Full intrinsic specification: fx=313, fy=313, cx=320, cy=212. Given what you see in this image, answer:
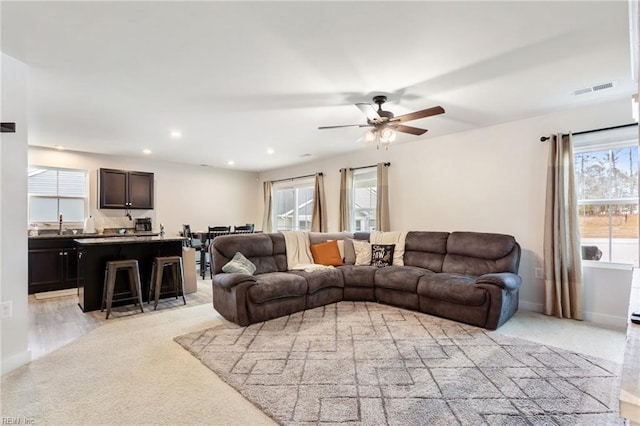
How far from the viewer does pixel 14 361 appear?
251 centimetres

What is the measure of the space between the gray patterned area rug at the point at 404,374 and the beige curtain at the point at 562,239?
120 centimetres

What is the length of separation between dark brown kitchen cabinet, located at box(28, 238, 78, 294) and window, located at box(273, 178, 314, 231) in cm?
436

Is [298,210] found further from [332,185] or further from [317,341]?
[317,341]

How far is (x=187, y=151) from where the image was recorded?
602 centimetres

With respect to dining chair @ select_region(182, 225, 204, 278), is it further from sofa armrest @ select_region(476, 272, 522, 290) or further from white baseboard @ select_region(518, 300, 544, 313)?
white baseboard @ select_region(518, 300, 544, 313)

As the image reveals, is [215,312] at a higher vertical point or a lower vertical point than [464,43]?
lower

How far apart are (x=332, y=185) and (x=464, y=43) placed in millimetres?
4507

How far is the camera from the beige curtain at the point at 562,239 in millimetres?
3686

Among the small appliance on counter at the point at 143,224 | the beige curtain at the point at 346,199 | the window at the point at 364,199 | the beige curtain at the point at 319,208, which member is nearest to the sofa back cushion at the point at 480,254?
the window at the point at 364,199

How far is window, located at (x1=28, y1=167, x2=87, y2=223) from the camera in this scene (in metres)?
5.57

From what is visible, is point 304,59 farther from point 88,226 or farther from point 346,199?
point 88,226

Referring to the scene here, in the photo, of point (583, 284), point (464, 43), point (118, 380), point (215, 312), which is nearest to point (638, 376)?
point (464, 43)

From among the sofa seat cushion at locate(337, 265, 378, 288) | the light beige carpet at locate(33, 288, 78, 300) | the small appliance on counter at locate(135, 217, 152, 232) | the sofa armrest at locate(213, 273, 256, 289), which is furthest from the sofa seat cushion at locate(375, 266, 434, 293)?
the small appliance on counter at locate(135, 217, 152, 232)

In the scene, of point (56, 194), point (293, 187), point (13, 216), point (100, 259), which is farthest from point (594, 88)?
point (56, 194)
